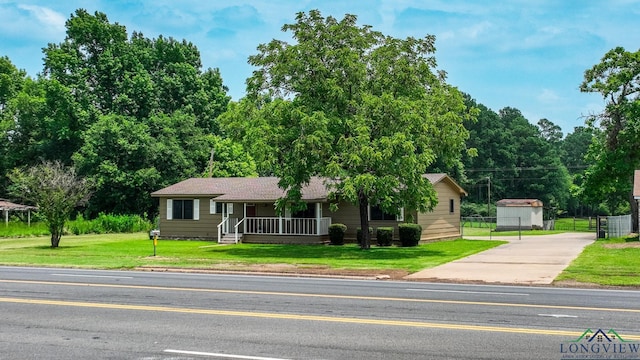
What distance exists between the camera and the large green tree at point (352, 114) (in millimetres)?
28375

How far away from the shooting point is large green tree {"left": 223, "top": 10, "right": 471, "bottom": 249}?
28.4m

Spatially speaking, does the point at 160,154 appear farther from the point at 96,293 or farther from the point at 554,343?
the point at 554,343

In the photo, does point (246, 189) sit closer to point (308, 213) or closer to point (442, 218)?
point (308, 213)

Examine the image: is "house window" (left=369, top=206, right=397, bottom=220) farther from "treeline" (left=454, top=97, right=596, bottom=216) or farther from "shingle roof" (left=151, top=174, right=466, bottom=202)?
"treeline" (left=454, top=97, right=596, bottom=216)

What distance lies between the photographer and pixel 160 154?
58656mm

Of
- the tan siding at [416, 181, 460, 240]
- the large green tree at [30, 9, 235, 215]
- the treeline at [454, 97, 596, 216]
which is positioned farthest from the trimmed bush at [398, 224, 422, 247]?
the treeline at [454, 97, 596, 216]

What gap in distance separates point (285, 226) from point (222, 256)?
9981 millimetres

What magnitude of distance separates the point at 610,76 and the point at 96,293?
4063 centimetres

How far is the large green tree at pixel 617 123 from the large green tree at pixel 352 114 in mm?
17596

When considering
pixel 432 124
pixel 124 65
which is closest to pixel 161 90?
pixel 124 65

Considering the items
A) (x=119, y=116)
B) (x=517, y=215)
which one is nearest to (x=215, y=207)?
(x=119, y=116)

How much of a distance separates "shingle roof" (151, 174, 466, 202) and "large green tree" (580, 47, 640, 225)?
10509mm

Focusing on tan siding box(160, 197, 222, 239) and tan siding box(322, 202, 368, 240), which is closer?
tan siding box(322, 202, 368, 240)

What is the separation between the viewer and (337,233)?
36594 mm
